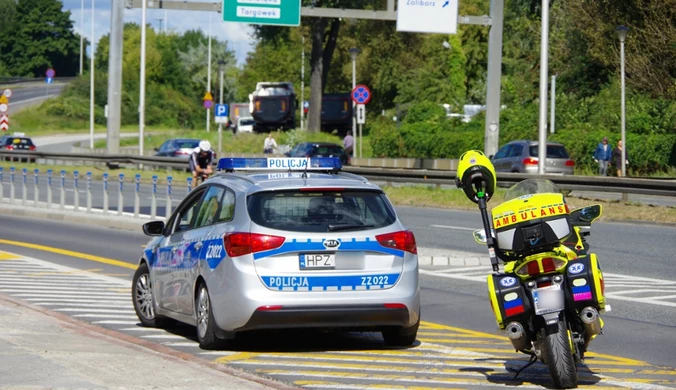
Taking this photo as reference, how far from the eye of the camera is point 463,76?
257 feet

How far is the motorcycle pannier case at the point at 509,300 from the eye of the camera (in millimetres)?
8008

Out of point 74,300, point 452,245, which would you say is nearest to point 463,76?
point 452,245

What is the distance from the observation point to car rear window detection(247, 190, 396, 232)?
31.8 feet

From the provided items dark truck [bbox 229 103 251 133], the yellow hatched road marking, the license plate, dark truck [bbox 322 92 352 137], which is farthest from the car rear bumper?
dark truck [bbox 229 103 251 133]

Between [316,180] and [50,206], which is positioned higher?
[316,180]

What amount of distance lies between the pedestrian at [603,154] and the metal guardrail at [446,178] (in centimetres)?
879

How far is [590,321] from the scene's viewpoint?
7934mm

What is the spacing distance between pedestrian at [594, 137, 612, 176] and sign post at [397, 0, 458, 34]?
8.40 metres

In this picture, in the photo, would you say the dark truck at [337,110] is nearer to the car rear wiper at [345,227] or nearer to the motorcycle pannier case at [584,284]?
the car rear wiper at [345,227]

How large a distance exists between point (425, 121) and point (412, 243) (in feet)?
167

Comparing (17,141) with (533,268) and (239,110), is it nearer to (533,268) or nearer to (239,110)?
(239,110)

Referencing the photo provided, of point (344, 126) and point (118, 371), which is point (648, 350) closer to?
point (118, 371)

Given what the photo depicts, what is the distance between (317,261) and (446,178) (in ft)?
79.9

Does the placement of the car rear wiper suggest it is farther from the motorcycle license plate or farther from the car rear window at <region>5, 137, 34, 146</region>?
the car rear window at <region>5, 137, 34, 146</region>
